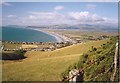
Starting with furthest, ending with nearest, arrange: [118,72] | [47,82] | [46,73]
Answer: [46,73], [47,82], [118,72]

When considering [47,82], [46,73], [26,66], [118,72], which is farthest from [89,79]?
[26,66]

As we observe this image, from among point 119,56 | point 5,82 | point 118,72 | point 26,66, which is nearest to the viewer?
point 119,56

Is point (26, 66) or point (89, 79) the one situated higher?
point (89, 79)

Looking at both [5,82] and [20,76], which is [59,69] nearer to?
[20,76]

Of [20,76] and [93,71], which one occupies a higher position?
[93,71]

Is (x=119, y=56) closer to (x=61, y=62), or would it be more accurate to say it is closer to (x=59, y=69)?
(x=59, y=69)

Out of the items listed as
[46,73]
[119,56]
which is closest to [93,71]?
[119,56]

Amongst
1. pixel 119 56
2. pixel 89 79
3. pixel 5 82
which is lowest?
pixel 5 82

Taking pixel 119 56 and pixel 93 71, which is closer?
pixel 119 56

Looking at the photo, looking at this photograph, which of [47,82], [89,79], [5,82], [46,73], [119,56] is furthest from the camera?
[46,73]
